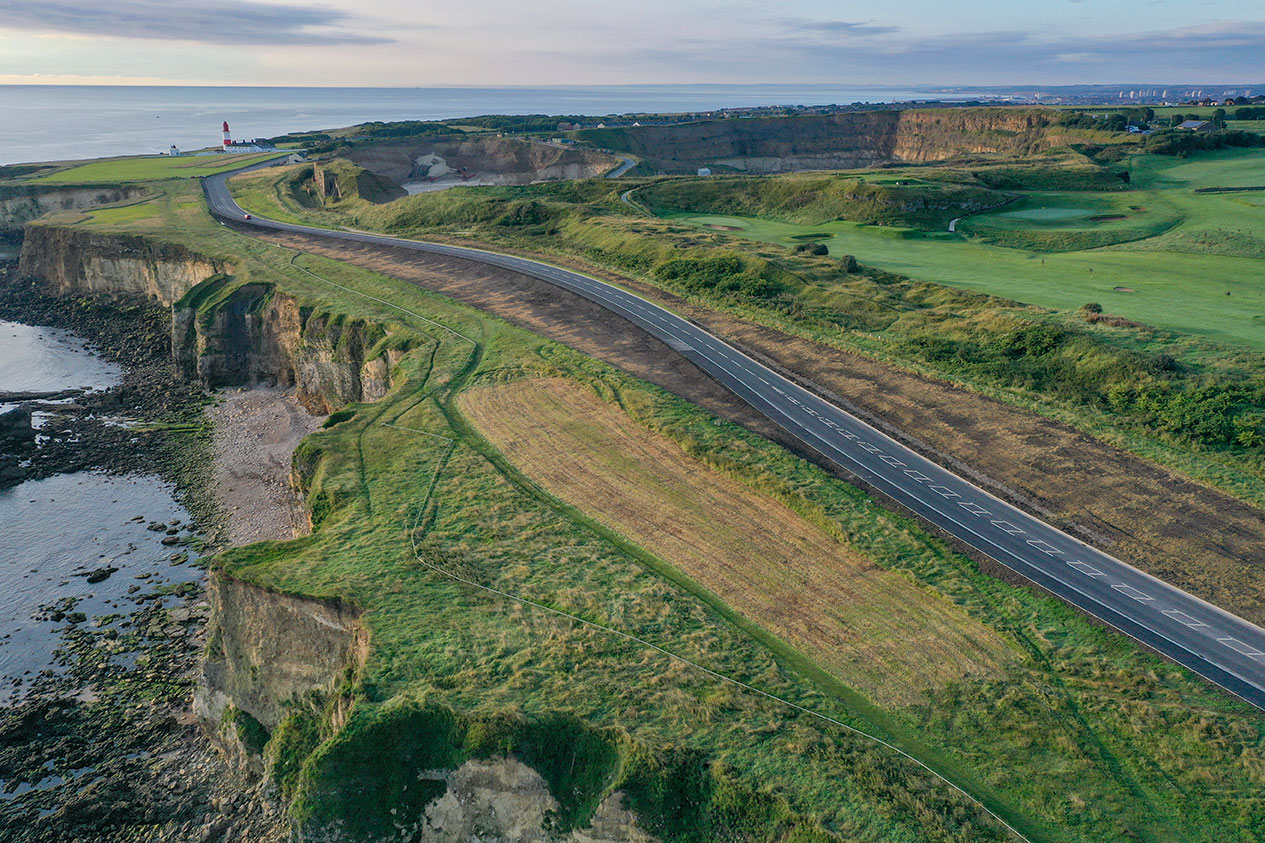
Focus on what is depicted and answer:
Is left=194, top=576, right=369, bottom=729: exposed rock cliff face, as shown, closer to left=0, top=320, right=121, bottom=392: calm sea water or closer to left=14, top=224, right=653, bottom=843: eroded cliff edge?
left=14, top=224, right=653, bottom=843: eroded cliff edge

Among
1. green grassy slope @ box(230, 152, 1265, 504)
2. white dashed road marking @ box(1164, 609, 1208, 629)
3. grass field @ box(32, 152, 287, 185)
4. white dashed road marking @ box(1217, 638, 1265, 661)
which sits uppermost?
grass field @ box(32, 152, 287, 185)

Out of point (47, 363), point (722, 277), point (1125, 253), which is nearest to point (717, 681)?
point (722, 277)

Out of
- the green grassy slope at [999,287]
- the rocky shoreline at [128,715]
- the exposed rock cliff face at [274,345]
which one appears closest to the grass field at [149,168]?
the green grassy slope at [999,287]

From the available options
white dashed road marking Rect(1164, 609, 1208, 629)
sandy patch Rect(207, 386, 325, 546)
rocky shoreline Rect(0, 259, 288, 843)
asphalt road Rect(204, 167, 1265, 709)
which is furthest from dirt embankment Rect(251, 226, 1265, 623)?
rocky shoreline Rect(0, 259, 288, 843)

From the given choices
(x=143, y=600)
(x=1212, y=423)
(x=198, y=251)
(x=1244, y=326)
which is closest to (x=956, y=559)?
(x=1212, y=423)

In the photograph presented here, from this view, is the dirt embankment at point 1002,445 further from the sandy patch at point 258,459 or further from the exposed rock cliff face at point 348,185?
the exposed rock cliff face at point 348,185
